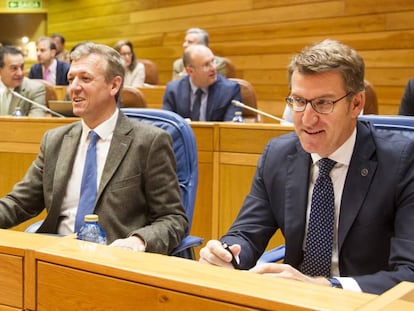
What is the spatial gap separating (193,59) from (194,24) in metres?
3.47

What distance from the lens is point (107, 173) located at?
216cm

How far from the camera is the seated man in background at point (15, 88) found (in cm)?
473

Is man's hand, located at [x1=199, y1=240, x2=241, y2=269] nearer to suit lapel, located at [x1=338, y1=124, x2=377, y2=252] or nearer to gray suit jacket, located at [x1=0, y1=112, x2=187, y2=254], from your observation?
suit lapel, located at [x1=338, y1=124, x2=377, y2=252]

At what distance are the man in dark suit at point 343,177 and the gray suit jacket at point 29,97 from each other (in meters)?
3.28

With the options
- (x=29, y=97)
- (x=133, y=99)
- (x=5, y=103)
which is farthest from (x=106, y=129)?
(x=29, y=97)

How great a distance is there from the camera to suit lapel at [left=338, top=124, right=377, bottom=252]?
160cm

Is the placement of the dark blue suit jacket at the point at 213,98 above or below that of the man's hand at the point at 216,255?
above

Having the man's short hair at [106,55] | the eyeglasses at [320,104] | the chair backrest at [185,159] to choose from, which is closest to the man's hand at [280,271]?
the eyeglasses at [320,104]

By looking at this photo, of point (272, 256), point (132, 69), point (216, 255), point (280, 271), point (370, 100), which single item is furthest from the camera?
point (132, 69)

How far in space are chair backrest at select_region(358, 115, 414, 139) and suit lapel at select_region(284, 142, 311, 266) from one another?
11.8 inches

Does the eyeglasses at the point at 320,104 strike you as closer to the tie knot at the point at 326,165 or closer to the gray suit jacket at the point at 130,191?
the tie knot at the point at 326,165

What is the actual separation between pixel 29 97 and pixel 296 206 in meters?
3.65

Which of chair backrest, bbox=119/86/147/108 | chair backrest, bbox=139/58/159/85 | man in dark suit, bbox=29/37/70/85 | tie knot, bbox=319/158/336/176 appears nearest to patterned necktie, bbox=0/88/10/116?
chair backrest, bbox=119/86/147/108

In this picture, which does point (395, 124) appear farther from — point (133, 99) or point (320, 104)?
point (133, 99)
